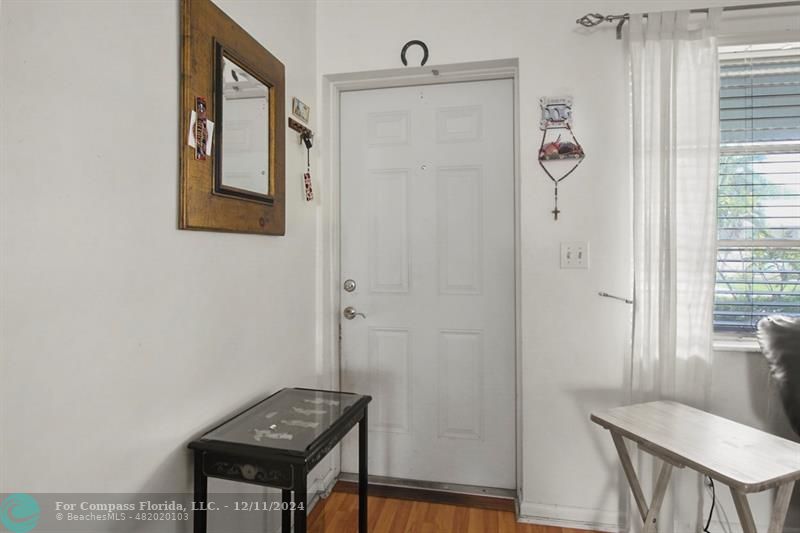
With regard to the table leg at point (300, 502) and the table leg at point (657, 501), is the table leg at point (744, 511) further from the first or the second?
the table leg at point (300, 502)

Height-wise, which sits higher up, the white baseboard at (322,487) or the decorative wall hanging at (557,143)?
the decorative wall hanging at (557,143)

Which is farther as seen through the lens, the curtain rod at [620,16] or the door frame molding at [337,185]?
the door frame molding at [337,185]

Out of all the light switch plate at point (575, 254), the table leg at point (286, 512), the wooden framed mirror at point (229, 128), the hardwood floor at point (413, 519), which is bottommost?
the hardwood floor at point (413, 519)

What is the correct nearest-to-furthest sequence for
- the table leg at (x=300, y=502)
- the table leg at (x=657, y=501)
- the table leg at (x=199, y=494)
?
the table leg at (x=300, y=502)
the table leg at (x=199, y=494)
the table leg at (x=657, y=501)

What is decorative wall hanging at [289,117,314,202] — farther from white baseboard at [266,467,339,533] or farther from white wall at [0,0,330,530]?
white baseboard at [266,467,339,533]

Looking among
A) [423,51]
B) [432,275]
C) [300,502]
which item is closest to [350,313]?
[432,275]

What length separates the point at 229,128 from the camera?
134cm

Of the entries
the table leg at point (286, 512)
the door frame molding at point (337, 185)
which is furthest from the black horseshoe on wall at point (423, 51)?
the table leg at point (286, 512)

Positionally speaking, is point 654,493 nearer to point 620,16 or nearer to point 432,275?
point 432,275

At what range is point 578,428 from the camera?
188 cm

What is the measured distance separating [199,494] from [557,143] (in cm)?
188

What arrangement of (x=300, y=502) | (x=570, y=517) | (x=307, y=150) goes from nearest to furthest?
(x=300, y=502) → (x=570, y=517) → (x=307, y=150)

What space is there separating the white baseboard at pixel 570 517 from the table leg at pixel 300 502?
1271mm

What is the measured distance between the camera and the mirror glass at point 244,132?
132 cm
